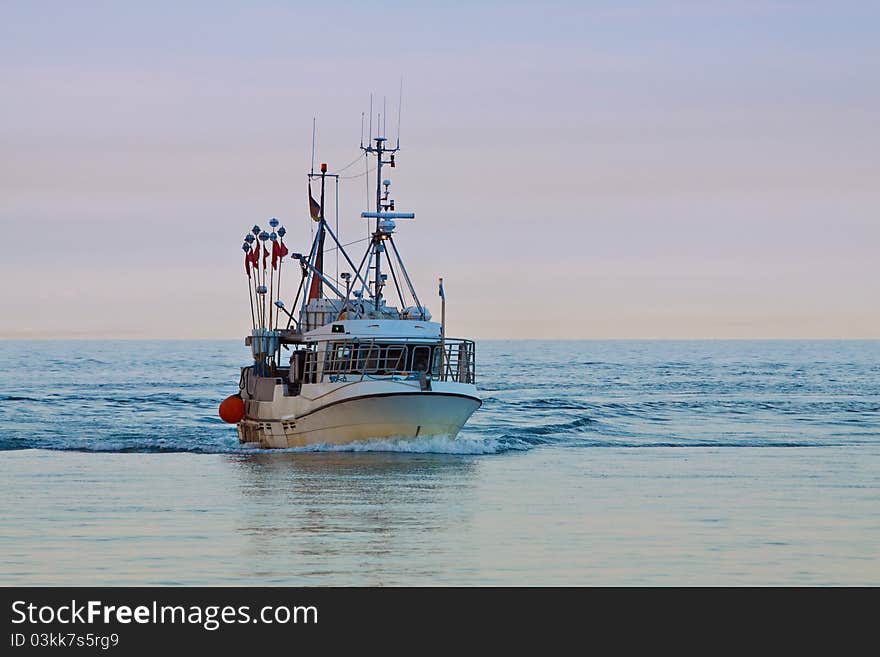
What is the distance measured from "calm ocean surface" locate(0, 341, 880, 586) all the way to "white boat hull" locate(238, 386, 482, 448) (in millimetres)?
371

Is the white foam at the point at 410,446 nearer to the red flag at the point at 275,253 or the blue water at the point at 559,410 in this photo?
the blue water at the point at 559,410

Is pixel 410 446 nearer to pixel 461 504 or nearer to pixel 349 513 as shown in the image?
pixel 461 504

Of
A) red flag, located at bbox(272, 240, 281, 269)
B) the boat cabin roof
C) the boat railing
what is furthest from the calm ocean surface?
red flag, located at bbox(272, 240, 281, 269)

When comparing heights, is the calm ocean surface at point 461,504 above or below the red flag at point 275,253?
below

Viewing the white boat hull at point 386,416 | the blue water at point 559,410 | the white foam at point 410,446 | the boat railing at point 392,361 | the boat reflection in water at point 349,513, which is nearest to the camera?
the boat reflection in water at point 349,513

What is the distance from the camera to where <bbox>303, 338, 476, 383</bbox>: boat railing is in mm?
37156

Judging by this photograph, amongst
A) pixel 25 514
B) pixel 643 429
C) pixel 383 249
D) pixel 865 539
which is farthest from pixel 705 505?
pixel 643 429

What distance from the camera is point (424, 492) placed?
2841 cm

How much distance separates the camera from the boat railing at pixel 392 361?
37156 millimetres

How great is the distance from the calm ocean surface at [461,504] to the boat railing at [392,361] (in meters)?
1.78

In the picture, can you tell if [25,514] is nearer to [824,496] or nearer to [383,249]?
[824,496]

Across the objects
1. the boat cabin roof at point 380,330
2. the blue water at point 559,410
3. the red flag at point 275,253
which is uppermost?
the red flag at point 275,253

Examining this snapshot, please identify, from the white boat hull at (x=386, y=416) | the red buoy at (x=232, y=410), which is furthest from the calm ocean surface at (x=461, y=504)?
the red buoy at (x=232, y=410)

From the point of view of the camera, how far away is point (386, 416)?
118ft
